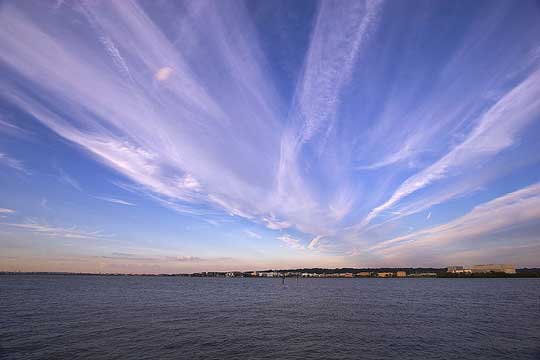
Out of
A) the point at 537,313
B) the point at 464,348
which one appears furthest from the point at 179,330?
the point at 537,313

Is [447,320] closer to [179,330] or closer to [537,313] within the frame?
[537,313]

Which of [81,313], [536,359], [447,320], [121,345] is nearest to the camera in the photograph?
[536,359]

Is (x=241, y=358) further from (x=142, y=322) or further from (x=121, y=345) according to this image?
(x=142, y=322)

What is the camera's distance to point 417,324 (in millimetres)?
46969

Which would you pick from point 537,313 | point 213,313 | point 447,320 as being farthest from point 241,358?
point 537,313

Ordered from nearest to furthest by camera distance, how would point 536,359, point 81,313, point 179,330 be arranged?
point 536,359, point 179,330, point 81,313

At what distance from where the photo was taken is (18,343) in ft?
108

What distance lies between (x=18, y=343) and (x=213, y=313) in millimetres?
30294

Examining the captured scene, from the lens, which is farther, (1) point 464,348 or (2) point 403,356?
(1) point 464,348

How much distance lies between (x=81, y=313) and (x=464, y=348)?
59.0 meters

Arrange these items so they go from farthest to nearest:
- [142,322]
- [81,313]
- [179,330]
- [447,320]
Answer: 1. [81,313]
2. [447,320]
3. [142,322]
4. [179,330]

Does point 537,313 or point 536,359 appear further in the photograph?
point 537,313

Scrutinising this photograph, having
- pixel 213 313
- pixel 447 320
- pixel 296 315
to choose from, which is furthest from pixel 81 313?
pixel 447 320

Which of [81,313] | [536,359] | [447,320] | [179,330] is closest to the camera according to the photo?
[536,359]
